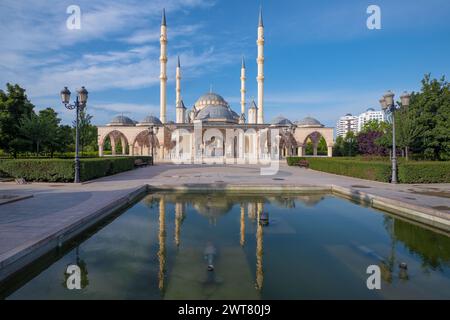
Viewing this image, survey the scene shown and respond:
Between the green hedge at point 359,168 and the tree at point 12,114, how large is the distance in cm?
2280

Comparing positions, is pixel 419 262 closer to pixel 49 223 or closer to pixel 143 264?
pixel 143 264

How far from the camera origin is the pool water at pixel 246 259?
3.49m

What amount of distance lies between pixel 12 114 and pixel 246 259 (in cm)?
2334

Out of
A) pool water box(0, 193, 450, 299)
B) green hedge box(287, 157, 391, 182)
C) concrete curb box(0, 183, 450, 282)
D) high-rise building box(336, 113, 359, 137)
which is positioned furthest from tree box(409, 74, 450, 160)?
high-rise building box(336, 113, 359, 137)

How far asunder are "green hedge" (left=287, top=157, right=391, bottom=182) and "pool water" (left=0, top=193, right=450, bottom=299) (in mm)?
7364

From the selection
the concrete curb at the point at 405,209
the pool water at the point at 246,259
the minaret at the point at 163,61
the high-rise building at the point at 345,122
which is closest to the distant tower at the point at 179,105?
the minaret at the point at 163,61

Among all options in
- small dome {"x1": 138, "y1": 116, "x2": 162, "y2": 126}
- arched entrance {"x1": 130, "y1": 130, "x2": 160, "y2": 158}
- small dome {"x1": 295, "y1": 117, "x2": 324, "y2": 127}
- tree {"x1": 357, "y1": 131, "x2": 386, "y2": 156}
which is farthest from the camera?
small dome {"x1": 138, "y1": 116, "x2": 162, "y2": 126}

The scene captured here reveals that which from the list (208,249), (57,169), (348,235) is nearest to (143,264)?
(208,249)

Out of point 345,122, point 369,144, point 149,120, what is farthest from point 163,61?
point 345,122

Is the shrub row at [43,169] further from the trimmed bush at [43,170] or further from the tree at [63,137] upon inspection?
the tree at [63,137]

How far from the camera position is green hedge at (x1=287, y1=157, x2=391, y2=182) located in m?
13.8

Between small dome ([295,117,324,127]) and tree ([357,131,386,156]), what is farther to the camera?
small dome ([295,117,324,127])

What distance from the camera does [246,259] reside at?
14.8 ft

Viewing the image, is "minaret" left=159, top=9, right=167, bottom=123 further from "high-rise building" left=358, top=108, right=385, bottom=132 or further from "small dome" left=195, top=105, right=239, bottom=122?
"high-rise building" left=358, top=108, right=385, bottom=132
